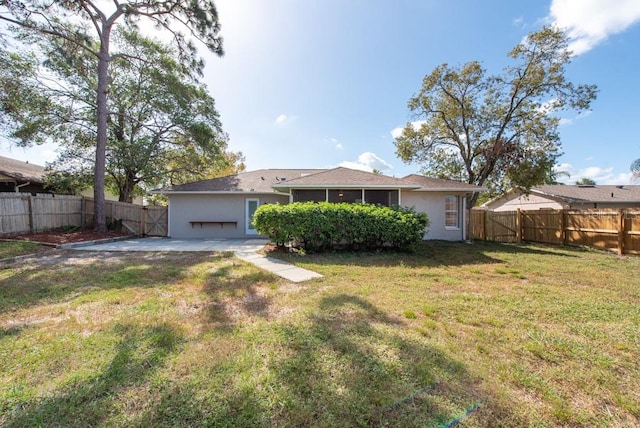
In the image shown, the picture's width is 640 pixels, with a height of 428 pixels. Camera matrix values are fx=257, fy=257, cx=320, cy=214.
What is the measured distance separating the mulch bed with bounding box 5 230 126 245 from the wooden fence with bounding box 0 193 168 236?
0.53m

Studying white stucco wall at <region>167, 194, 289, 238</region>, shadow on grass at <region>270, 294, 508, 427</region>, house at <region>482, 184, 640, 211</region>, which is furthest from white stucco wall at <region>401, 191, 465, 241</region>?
shadow on grass at <region>270, 294, 508, 427</region>

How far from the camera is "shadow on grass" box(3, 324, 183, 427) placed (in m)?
1.78

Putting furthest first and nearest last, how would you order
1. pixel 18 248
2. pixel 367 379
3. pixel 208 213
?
pixel 208 213 < pixel 18 248 < pixel 367 379

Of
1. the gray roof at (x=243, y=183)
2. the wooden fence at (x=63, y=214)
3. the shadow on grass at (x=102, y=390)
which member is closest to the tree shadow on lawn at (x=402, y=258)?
the shadow on grass at (x=102, y=390)

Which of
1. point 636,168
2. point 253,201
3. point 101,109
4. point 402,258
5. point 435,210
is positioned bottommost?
point 402,258

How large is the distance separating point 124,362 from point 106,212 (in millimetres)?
14592

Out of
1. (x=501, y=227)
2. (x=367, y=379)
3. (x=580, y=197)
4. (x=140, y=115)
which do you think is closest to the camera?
(x=367, y=379)

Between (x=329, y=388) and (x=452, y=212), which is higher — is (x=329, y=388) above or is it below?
below

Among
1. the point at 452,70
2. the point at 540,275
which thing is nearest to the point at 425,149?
the point at 452,70

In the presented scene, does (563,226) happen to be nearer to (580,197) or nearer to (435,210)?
(435,210)

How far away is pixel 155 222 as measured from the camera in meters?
13.1

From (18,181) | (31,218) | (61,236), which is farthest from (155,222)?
(18,181)

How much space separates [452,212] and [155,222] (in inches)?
585

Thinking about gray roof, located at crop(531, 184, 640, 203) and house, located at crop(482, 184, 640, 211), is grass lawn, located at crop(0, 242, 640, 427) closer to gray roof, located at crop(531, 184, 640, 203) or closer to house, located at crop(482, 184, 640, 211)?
house, located at crop(482, 184, 640, 211)
